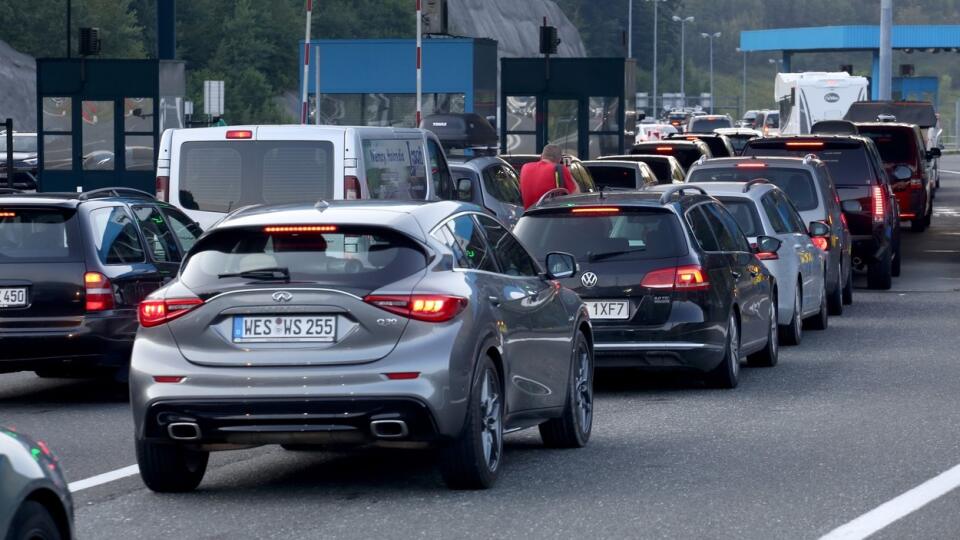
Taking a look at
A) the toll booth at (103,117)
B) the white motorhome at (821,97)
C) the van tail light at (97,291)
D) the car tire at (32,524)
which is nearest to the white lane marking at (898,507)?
the car tire at (32,524)

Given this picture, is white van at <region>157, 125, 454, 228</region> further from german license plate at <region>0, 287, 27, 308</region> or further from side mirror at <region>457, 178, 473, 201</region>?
side mirror at <region>457, 178, 473, 201</region>

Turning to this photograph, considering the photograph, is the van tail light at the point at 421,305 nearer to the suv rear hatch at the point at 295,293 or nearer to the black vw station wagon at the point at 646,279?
the suv rear hatch at the point at 295,293

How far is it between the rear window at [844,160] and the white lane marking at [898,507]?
46.9ft

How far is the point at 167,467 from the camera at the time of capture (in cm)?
912

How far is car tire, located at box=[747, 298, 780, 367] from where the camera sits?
1539 centimetres

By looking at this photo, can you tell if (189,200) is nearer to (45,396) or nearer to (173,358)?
(45,396)

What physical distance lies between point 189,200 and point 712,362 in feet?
17.0

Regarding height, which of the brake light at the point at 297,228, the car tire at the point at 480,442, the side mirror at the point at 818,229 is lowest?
the car tire at the point at 480,442

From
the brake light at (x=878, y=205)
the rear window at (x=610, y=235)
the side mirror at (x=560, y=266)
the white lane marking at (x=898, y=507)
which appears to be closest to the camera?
the white lane marking at (x=898, y=507)

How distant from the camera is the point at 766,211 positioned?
17922 millimetres

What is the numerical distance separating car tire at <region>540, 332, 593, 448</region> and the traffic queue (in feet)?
0.06

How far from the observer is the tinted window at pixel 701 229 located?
45.4 feet

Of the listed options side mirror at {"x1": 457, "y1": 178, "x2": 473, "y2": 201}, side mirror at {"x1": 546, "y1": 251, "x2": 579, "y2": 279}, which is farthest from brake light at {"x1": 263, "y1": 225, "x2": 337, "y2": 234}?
side mirror at {"x1": 457, "y1": 178, "x2": 473, "y2": 201}

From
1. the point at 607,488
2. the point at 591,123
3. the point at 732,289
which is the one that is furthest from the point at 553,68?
the point at 607,488
